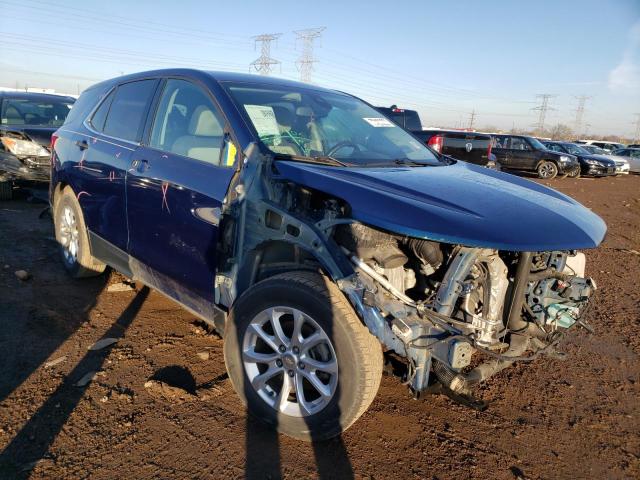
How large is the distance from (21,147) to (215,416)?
6.73 metres

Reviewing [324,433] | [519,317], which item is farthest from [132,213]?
[519,317]

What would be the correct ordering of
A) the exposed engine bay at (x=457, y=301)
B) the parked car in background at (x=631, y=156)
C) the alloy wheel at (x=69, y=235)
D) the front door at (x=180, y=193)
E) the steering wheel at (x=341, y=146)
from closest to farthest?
the exposed engine bay at (x=457, y=301)
the front door at (x=180, y=193)
the steering wheel at (x=341, y=146)
the alloy wheel at (x=69, y=235)
the parked car in background at (x=631, y=156)

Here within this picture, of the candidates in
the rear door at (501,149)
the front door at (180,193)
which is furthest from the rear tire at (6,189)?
the rear door at (501,149)

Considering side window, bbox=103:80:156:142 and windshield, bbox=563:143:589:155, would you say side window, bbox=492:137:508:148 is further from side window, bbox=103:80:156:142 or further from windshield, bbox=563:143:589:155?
side window, bbox=103:80:156:142

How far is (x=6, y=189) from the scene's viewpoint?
24.9 ft

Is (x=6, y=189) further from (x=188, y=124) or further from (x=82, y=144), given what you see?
(x=188, y=124)

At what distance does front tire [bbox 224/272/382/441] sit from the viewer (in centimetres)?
222

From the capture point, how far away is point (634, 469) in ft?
8.09

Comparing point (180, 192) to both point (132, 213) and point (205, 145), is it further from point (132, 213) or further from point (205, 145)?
point (132, 213)

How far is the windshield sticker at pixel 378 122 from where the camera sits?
360 centimetres

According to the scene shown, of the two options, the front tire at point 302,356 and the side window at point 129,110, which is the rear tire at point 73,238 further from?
the front tire at point 302,356

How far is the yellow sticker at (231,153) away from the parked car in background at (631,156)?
25.6 m

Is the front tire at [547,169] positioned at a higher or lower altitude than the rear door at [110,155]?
higher

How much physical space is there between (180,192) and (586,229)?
2.24 metres
